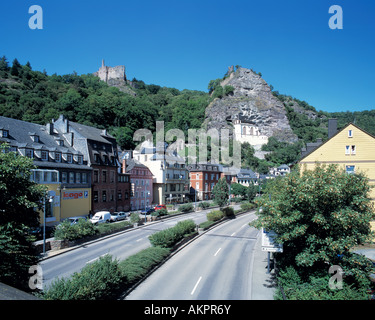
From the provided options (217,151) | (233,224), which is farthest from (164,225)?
(217,151)

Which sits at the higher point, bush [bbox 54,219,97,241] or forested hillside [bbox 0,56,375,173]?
forested hillside [bbox 0,56,375,173]

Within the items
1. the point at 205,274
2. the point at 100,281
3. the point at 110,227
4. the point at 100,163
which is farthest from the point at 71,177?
the point at 100,281

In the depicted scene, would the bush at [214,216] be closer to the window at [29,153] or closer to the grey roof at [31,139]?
the grey roof at [31,139]

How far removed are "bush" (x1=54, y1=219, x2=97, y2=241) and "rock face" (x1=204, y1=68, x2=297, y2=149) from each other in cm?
11159

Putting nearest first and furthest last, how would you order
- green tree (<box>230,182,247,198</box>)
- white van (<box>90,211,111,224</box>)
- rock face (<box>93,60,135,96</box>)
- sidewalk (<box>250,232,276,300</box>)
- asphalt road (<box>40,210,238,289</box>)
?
sidewalk (<box>250,232,276,300</box>) → asphalt road (<box>40,210,238,289</box>) → white van (<box>90,211,111,224</box>) → green tree (<box>230,182,247,198</box>) → rock face (<box>93,60,135,96</box>)

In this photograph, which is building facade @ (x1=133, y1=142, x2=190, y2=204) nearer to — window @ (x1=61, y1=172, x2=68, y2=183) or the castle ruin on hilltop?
window @ (x1=61, y1=172, x2=68, y2=183)

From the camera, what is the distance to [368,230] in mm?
14383

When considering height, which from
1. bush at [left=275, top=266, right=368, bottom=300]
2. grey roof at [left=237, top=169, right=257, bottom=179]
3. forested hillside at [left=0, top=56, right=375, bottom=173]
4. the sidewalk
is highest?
forested hillside at [left=0, top=56, right=375, bottom=173]

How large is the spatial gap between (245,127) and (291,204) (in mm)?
126118

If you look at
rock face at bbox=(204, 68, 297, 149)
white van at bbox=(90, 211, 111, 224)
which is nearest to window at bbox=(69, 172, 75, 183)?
white van at bbox=(90, 211, 111, 224)

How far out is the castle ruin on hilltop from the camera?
192m

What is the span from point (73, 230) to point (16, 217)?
14548mm

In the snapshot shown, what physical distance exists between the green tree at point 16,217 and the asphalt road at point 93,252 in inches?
124

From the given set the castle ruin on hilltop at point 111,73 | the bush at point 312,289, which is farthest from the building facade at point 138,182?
the castle ruin on hilltop at point 111,73
